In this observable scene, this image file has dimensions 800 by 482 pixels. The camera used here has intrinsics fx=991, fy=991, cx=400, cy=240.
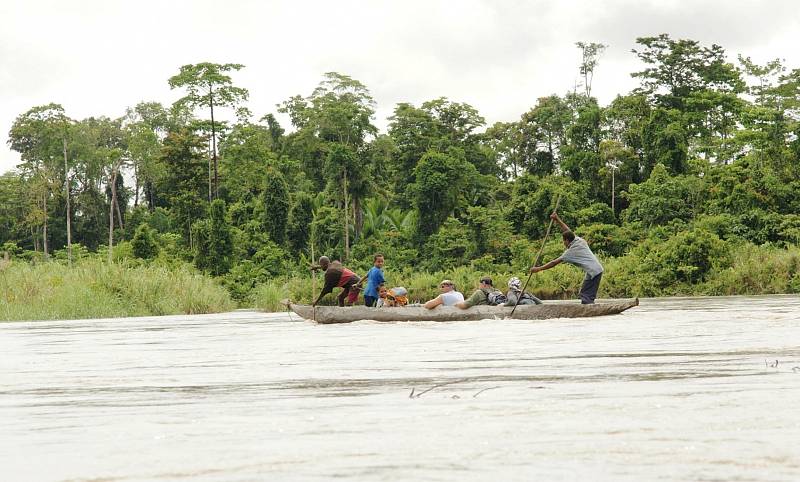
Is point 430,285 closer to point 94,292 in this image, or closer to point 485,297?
point 94,292

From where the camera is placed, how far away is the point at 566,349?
10.0 meters

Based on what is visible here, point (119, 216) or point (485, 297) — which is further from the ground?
point (119, 216)

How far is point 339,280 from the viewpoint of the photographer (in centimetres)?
1834

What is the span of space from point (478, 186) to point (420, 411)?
42.3 meters

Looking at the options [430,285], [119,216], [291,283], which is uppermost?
[119,216]

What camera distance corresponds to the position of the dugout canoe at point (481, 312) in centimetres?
1511

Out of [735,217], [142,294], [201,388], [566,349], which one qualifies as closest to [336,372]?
[201,388]

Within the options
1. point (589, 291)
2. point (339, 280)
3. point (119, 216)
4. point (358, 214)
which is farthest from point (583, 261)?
point (119, 216)

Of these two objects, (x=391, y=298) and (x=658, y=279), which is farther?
(x=658, y=279)

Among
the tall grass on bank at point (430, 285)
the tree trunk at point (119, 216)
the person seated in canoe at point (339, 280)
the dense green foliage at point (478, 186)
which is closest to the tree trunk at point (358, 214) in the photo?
the dense green foliage at point (478, 186)

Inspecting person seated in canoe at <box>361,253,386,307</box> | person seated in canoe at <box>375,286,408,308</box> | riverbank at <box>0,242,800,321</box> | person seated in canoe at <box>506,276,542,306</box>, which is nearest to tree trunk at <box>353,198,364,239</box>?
riverbank at <box>0,242,800,321</box>

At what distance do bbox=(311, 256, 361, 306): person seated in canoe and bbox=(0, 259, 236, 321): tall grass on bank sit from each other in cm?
672

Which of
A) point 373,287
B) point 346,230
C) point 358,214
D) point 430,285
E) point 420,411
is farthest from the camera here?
point 358,214

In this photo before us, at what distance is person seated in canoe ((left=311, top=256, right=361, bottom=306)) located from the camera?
1818 centimetres
